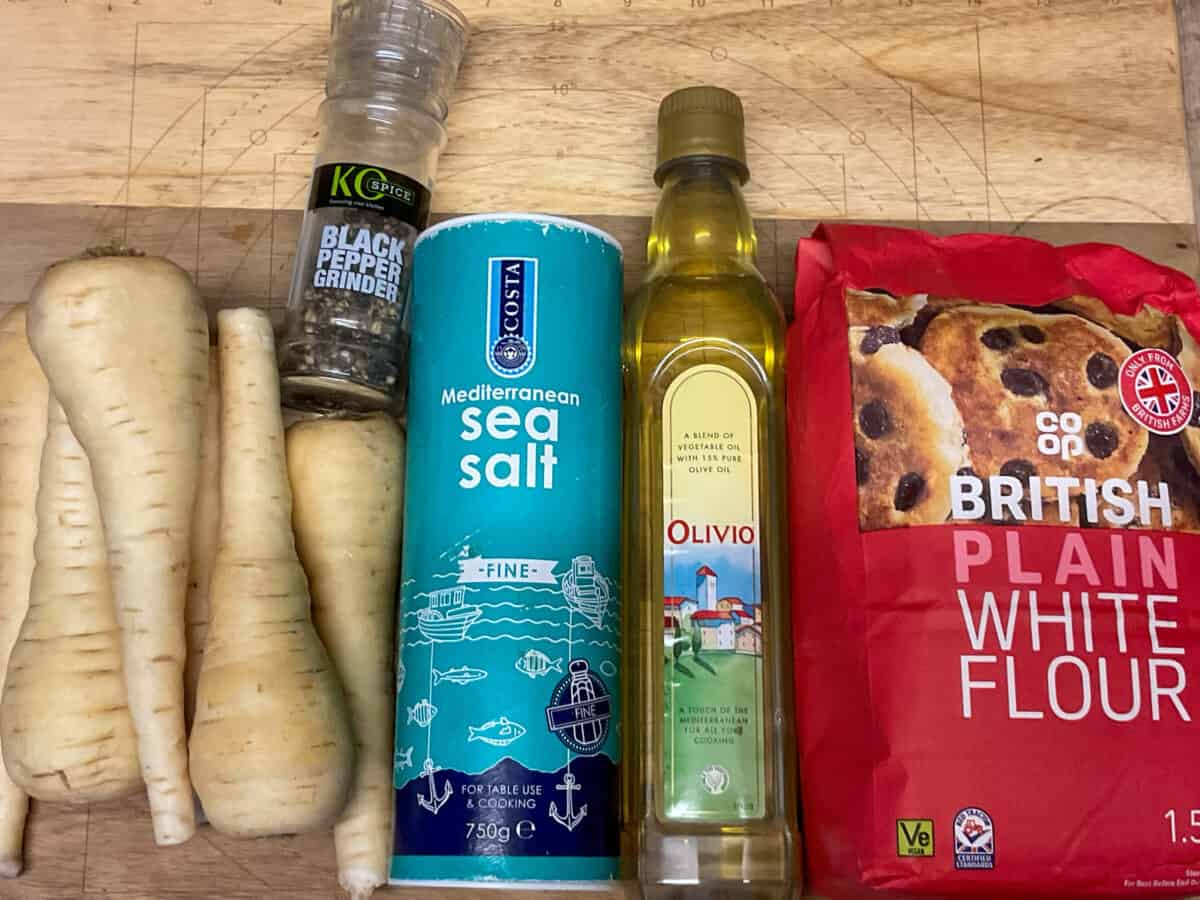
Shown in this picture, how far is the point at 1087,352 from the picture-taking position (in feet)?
2.43

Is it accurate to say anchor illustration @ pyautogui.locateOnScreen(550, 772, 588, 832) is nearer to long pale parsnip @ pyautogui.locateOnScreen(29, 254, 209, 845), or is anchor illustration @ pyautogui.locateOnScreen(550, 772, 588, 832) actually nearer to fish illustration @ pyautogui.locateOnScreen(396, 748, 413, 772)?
fish illustration @ pyautogui.locateOnScreen(396, 748, 413, 772)

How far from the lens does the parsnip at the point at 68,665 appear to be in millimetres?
688

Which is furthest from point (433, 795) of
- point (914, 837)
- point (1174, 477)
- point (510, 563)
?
point (1174, 477)

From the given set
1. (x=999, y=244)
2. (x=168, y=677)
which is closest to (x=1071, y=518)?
(x=999, y=244)

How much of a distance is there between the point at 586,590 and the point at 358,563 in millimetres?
159

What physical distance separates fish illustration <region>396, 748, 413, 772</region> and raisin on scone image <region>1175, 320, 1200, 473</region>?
0.51 metres

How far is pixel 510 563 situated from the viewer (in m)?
0.70

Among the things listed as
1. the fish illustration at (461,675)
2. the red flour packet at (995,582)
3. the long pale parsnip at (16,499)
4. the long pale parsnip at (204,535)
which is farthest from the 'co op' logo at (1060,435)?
the long pale parsnip at (16,499)

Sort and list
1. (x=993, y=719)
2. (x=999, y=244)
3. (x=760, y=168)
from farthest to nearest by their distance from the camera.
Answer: (x=760, y=168)
(x=999, y=244)
(x=993, y=719)

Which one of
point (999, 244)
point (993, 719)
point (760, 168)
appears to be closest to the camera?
point (993, 719)

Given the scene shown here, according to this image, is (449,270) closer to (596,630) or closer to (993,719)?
(596,630)

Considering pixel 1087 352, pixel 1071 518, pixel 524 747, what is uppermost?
pixel 1087 352

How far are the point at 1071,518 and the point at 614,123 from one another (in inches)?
17.7

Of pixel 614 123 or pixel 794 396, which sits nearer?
pixel 794 396
